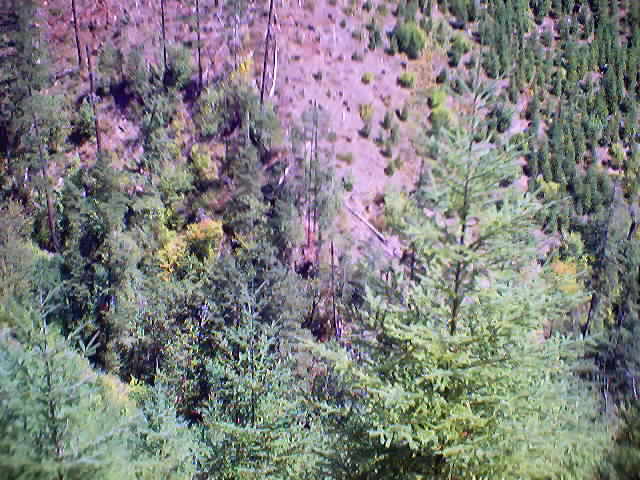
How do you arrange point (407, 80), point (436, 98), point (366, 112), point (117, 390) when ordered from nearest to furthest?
point (117, 390)
point (366, 112)
point (436, 98)
point (407, 80)

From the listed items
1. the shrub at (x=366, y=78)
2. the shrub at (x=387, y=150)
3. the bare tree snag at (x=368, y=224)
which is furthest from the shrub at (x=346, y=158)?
the shrub at (x=366, y=78)

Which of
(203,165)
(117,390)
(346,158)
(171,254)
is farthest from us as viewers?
(346,158)

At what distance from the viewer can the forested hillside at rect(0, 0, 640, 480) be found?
522cm

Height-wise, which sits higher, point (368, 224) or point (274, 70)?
point (274, 70)

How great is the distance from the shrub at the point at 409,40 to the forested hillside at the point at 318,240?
0.72 feet

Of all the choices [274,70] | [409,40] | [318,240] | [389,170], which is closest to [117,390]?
[318,240]

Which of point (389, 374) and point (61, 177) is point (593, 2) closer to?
point (61, 177)

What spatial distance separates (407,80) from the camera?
3800cm

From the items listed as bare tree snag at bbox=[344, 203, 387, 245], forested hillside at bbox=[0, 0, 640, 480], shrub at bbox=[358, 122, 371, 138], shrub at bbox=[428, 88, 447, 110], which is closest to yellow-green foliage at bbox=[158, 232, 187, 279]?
forested hillside at bbox=[0, 0, 640, 480]

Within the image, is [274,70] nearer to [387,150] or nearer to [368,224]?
[387,150]

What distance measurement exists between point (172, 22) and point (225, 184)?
566 inches

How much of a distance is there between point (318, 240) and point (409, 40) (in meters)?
19.2

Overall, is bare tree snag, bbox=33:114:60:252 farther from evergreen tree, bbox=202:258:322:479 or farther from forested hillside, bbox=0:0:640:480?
evergreen tree, bbox=202:258:322:479

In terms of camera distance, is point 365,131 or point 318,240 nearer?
point 318,240
